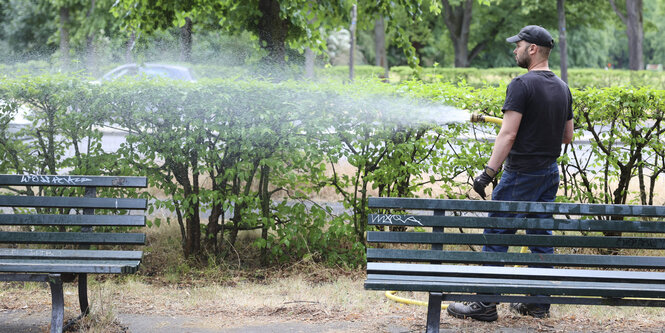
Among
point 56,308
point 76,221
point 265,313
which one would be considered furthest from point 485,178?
point 56,308

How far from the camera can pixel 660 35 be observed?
217 ft

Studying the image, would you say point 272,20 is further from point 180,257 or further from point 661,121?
point 661,121

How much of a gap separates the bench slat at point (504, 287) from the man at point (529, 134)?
653mm

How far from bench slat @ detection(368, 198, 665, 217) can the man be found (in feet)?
1.08

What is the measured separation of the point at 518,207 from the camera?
3.88 meters

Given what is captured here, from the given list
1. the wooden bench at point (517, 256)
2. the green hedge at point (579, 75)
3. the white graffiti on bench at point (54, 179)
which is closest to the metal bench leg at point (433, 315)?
the wooden bench at point (517, 256)

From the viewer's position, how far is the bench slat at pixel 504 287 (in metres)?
3.51

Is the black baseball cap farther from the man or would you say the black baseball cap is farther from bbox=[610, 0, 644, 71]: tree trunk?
bbox=[610, 0, 644, 71]: tree trunk

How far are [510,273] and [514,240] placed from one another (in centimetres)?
25

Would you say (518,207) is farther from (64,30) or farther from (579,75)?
(579,75)

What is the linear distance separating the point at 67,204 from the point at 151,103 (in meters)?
1.61

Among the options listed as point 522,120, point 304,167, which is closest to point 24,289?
point 304,167

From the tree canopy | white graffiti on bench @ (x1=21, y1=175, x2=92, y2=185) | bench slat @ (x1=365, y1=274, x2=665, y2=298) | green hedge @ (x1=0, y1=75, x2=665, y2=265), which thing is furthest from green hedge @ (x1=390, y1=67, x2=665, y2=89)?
bench slat @ (x1=365, y1=274, x2=665, y2=298)

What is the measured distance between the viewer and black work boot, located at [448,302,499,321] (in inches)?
167
